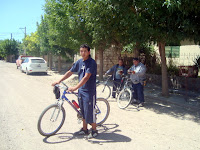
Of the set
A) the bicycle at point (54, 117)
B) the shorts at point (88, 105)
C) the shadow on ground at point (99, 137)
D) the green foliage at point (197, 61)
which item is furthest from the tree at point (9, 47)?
the shorts at point (88, 105)

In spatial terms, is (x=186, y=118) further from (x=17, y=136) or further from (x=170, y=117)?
(x=17, y=136)

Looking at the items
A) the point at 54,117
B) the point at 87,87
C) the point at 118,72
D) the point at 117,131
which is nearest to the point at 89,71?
the point at 87,87

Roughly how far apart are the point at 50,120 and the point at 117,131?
1580mm

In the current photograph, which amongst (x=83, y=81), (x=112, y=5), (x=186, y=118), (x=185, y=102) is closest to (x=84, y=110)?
(x=83, y=81)

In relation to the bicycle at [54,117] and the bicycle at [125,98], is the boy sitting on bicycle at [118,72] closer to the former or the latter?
the bicycle at [125,98]

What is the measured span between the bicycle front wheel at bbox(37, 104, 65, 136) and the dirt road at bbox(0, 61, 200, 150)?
14 cm

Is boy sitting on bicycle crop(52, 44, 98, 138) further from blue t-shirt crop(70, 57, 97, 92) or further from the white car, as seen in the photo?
the white car

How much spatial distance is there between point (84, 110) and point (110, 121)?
139cm

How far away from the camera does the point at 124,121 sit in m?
5.20

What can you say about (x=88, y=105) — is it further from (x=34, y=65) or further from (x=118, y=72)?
(x=34, y=65)

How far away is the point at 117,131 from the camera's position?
177 inches

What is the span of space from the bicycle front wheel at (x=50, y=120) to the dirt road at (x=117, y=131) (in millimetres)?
144

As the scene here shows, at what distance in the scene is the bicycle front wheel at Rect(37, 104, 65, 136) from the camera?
3990 mm

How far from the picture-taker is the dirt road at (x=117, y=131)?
12.3 feet
